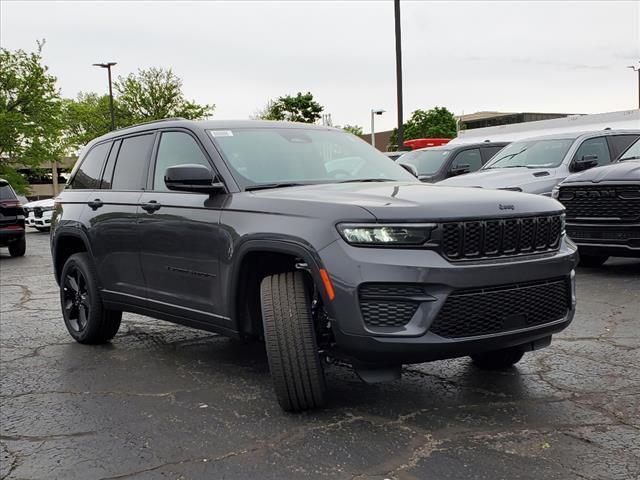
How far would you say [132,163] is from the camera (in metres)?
5.85

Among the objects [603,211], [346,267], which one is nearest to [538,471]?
[346,267]

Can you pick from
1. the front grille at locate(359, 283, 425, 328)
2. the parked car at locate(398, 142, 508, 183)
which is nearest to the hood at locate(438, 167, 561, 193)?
the parked car at locate(398, 142, 508, 183)

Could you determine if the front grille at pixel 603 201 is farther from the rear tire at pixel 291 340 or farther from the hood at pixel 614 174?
the rear tire at pixel 291 340

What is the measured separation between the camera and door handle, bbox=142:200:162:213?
525 centimetres

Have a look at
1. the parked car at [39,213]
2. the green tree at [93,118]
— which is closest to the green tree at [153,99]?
the green tree at [93,118]

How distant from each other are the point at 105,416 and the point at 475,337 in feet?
7.04

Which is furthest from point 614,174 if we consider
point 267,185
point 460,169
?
point 267,185

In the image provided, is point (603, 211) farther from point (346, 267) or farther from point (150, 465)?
point (150, 465)

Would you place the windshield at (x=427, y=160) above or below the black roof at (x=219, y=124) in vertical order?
below

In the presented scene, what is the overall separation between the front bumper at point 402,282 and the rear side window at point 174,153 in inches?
64.8

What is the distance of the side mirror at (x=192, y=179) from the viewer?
457cm

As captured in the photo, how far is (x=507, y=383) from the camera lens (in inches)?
188

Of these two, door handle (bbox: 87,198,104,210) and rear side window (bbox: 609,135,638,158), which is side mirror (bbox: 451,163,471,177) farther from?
door handle (bbox: 87,198,104,210)

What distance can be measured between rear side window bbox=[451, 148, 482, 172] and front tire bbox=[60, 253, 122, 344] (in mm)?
9284
